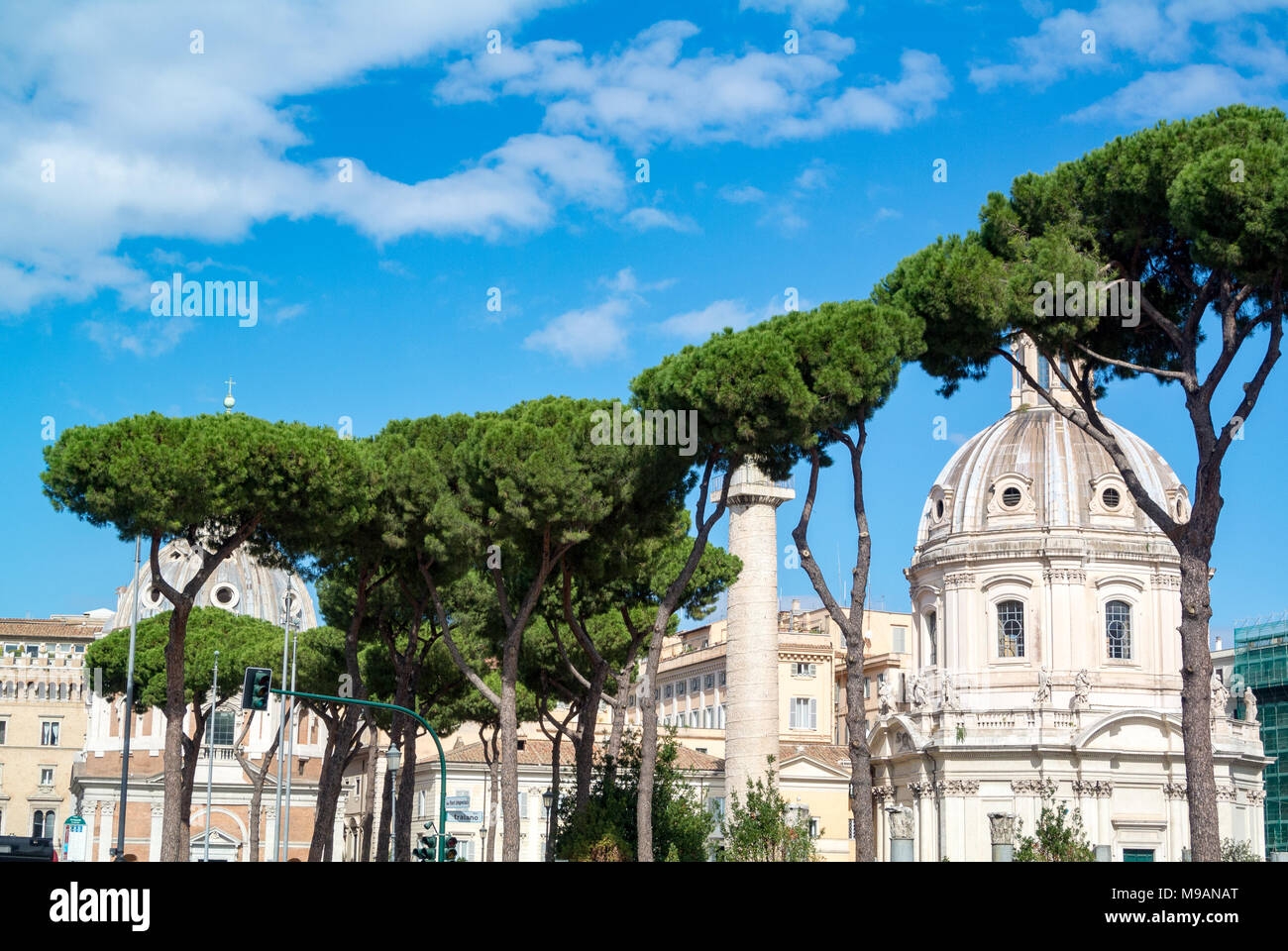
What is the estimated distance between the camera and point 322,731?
9819cm

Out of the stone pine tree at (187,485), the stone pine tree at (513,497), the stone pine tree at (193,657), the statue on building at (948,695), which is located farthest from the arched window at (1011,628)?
the stone pine tree at (187,485)

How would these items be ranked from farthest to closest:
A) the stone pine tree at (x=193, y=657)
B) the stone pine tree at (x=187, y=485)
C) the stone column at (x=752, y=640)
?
the stone column at (x=752, y=640) → the stone pine tree at (x=193, y=657) → the stone pine tree at (x=187, y=485)

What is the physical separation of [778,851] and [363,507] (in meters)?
10.1

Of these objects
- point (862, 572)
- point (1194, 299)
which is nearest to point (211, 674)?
point (862, 572)

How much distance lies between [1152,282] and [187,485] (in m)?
16.4

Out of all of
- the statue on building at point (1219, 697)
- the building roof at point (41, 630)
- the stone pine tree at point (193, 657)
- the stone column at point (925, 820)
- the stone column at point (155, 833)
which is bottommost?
the stone column at point (155, 833)

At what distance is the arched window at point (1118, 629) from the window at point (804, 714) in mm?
23252

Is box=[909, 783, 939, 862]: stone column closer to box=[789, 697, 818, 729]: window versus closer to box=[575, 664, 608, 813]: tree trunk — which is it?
box=[789, 697, 818, 729]: window

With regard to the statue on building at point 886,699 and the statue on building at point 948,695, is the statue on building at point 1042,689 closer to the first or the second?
the statue on building at point 948,695

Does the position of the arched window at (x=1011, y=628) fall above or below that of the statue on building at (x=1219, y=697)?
above

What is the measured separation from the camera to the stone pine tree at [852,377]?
2320 centimetres

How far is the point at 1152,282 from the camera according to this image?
75.4ft
